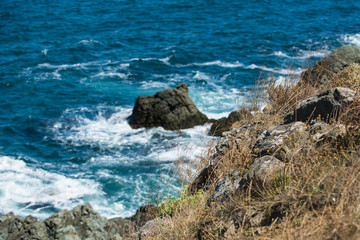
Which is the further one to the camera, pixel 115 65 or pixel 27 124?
pixel 115 65

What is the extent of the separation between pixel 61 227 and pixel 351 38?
32459 millimetres

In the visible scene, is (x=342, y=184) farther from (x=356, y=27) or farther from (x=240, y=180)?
(x=356, y=27)

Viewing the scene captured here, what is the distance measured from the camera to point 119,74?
29219mm

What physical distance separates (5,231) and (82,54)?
22.7 metres

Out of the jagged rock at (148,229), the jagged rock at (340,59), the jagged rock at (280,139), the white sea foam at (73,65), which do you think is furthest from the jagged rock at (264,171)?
the white sea foam at (73,65)

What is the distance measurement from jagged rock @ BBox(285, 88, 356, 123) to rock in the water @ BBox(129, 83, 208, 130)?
14687 mm

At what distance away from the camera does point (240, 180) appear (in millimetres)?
5883

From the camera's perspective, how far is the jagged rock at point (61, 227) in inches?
468

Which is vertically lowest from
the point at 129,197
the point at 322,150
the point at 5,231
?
the point at 129,197

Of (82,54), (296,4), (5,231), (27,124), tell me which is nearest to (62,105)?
(27,124)

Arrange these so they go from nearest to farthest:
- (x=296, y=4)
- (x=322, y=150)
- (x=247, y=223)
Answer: (x=247, y=223) < (x=322, y=150) < (x=296, y=4)

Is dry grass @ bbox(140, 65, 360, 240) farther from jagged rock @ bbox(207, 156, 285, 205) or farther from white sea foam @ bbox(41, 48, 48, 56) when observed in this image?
white sea foam @ bbox(41, 48, 48, 56)

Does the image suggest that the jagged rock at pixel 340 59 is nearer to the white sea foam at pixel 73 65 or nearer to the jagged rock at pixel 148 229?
the jagged rock at pixel 148 229

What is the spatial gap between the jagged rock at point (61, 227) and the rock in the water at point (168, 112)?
9773mm
